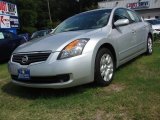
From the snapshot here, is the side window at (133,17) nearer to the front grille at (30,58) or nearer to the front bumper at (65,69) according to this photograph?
the front bumper at (65,69)

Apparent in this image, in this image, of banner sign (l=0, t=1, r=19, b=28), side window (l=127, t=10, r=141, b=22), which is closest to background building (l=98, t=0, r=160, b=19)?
banner sign (l=0, t=1, r=19, b=28)

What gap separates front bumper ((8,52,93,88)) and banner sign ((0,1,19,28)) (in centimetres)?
1662

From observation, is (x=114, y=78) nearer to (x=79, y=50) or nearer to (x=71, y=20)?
(x=79, y=50)

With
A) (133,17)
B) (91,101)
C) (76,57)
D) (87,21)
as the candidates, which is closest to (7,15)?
(133,17)

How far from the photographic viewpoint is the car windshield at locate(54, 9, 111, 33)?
5.68 m

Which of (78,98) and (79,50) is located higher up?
(79,50)

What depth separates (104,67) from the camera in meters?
5.02

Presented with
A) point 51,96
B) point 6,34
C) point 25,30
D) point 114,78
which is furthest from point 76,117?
point 25,30

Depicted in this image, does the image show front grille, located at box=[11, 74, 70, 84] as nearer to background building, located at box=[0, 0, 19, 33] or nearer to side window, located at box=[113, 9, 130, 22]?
side window, located at box=[113, 9, 130, 22]

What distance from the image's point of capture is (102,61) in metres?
4.96

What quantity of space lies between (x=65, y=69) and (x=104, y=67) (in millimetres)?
887

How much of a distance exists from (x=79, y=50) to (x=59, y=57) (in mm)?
335

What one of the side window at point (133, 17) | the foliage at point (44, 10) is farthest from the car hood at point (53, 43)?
the foliage at point (44, 10)

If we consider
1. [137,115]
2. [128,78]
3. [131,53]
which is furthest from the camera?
[131,53]
